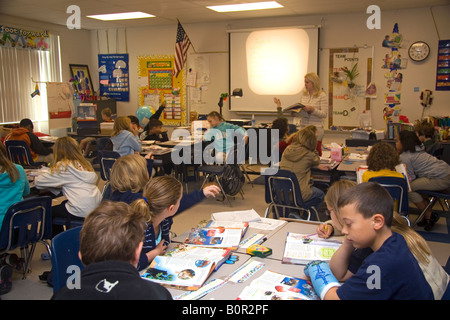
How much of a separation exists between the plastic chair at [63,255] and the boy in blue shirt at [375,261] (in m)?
1.23

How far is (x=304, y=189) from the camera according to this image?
13.7 feet

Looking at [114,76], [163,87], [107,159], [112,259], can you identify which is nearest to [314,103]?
[107,159]

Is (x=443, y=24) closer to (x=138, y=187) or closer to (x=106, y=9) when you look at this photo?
(x=106, y=9)

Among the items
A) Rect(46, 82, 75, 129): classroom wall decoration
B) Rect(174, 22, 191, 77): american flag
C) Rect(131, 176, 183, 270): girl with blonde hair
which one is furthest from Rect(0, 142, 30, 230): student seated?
Rect(46, 82, 75, 129): classroom wall decoration

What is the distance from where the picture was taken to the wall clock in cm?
735

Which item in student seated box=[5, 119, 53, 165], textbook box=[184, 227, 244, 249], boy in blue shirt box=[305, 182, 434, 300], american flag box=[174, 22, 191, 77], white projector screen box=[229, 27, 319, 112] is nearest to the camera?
boy in blue shirt box=[305, 182, 434, 300]

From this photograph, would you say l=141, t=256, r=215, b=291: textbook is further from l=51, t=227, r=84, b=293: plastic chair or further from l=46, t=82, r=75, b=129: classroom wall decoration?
l=46, t=82, r=75, b=129: classroom wall decoration

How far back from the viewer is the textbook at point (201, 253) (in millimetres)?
2035

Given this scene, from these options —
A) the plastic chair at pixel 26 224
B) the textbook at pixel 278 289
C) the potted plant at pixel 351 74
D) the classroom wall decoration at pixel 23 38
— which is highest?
the classroom wall decoration at pixel 23 38

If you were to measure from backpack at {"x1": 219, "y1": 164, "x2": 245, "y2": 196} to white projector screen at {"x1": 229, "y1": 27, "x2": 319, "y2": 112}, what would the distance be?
10.3 ft

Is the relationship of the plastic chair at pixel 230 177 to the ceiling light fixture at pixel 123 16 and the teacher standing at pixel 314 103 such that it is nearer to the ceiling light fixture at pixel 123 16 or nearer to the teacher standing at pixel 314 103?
the teacher standing at pixel 314 103

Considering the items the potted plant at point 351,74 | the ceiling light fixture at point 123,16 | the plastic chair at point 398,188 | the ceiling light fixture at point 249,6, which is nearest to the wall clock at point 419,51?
the potted plant at point 351,74

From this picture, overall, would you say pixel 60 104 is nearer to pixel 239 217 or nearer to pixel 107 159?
pixel 107 159

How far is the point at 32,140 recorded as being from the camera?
20.3 feet
